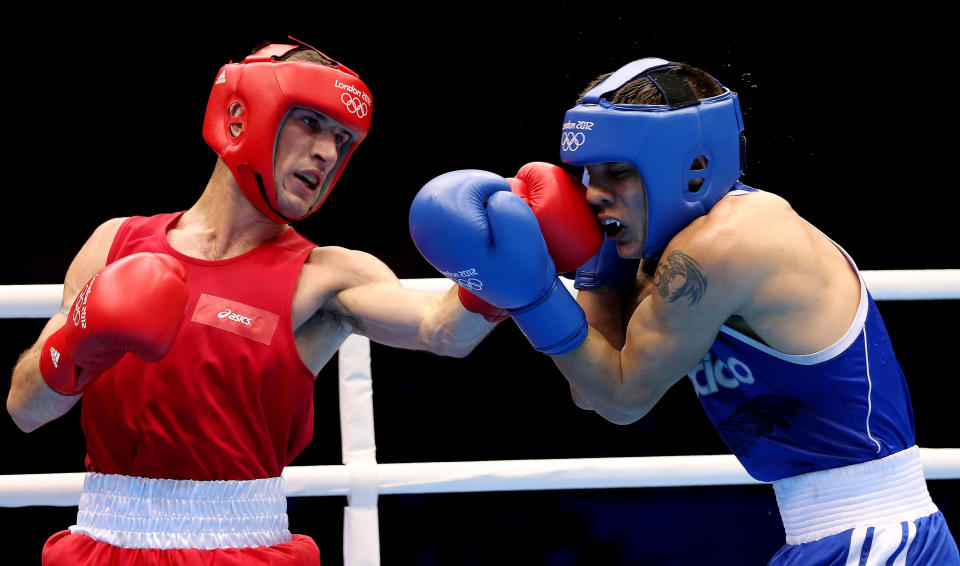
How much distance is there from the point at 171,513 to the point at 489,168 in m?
1.89

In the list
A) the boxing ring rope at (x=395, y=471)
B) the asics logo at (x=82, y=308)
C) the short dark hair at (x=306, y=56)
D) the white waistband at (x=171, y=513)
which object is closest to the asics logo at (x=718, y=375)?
the boxing ring rope at (x=395, y=471)

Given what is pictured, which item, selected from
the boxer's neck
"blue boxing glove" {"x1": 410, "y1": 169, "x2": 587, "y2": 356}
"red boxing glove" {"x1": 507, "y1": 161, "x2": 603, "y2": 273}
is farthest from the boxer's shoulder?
"red boxing glove" {"x1": 507, "y1": 161, "x2": 603, "y2": 273}

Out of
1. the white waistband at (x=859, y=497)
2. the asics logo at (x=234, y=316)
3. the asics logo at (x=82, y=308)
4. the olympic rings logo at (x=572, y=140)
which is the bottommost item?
the white waistband at (x=859, y=497)

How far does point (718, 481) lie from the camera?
2492 millimetres

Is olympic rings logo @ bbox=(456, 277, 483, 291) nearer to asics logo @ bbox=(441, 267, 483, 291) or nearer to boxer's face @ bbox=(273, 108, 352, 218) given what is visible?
asics logo @ bbox=(441, 267, 483, 291)

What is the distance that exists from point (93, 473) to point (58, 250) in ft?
4.81

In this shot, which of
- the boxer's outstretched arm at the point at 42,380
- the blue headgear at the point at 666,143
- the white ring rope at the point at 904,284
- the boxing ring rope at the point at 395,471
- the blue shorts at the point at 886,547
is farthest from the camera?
the white ring rope at the point at 904,284

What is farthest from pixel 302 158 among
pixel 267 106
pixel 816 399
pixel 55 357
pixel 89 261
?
pixel 816 399

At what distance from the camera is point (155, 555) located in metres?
1.81

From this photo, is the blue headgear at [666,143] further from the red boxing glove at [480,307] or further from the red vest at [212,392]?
the red vest at [212,392]

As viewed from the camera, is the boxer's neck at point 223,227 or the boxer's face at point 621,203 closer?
the boxer's face at point 621,203

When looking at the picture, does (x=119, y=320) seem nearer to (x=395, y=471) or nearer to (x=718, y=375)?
(x=395, y=471)

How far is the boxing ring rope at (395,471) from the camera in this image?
2.35 metres

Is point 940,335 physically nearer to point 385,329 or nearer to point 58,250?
point 385,329
